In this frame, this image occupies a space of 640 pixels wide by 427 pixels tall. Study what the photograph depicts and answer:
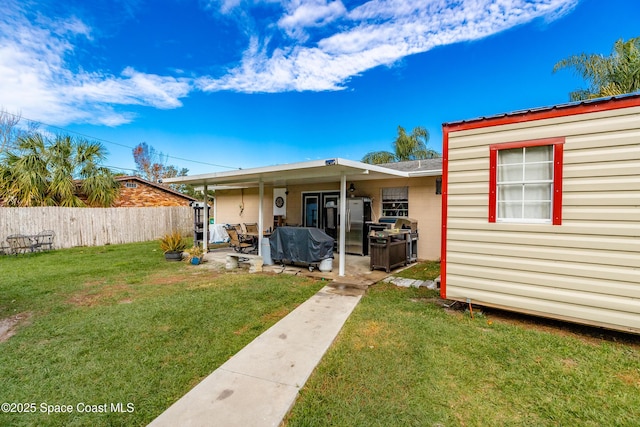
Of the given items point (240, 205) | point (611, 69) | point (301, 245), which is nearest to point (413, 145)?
point (611, 69)

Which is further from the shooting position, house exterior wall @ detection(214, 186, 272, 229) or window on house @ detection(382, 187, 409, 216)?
house exterior wall @ detection(214, 186, 272, 229)

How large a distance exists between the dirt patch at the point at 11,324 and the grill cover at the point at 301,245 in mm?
4687

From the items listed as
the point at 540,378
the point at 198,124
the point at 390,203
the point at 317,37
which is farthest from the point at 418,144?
the point at 540,378

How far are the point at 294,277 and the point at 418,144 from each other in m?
19.6

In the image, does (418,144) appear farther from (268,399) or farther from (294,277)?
(268,399)

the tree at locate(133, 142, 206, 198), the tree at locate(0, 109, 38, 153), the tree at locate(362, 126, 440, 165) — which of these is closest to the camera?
the tree at locate(0, 109, 38, 153)

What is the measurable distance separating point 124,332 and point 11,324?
1908 millimetres

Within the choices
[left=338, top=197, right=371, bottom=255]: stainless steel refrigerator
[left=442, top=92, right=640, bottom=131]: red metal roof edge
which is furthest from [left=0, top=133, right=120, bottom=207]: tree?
[left=442, top=92, right=640, bottom=131]: red metal roof edge

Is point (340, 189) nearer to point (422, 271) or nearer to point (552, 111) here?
point (422, 271)

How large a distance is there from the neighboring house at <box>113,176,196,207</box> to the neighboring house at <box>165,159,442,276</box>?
907cm

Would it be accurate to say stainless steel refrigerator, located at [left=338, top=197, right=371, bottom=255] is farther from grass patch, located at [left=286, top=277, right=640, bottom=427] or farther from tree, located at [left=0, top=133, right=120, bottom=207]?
tree, located at [left=0, top=133, right=120, bottom=207]

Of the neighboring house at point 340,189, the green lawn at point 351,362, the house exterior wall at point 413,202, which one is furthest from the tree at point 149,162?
the green lawn at point 351,362

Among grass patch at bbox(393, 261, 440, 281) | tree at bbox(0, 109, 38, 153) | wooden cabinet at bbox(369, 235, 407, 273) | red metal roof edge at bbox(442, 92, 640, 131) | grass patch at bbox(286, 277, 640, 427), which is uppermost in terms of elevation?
tree at bbox(0, 109, 38, 153)

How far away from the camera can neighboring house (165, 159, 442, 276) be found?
6934mm
